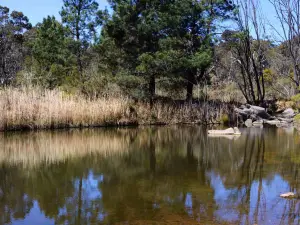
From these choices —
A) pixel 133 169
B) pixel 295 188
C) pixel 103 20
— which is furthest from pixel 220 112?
pixel 295 188

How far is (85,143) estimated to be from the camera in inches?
440

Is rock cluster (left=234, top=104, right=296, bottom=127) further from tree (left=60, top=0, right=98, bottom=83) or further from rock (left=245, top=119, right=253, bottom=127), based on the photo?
tree (left=60, top=0, right=98, bottom=83)

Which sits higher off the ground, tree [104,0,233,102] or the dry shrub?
tree [104,0,233,102]

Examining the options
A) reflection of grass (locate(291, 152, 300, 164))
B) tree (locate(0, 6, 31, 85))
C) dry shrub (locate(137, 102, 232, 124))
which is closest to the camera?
reflection of grass (locate(291, 152, 300, 164))

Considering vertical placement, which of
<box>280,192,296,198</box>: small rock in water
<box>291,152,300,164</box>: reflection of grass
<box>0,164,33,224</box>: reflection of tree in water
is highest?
<box>291,152,300,164</box>: reflection of grass

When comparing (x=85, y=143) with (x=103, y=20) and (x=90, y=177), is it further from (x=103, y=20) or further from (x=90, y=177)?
(x=103, y=20)

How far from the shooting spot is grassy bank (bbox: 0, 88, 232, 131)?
13641 mm

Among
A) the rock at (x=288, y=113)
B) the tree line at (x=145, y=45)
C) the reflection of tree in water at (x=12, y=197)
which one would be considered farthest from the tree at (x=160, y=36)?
the reflection of tree in water at (x=12, y=197)

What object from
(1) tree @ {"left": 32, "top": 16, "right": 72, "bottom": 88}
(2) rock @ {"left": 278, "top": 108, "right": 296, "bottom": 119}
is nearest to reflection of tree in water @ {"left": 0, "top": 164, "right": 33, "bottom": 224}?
(1) tree @ {"left": 32, "top": 16, "right": 72, "bottom": 88}

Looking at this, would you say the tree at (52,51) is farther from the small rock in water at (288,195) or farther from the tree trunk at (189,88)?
the small rock in water at (288,195)

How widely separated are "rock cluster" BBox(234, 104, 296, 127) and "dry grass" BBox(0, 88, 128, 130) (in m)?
5.78

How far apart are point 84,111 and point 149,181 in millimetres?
9229

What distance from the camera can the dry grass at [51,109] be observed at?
13.5 meters

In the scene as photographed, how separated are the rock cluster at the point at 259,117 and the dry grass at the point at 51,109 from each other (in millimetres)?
5778
